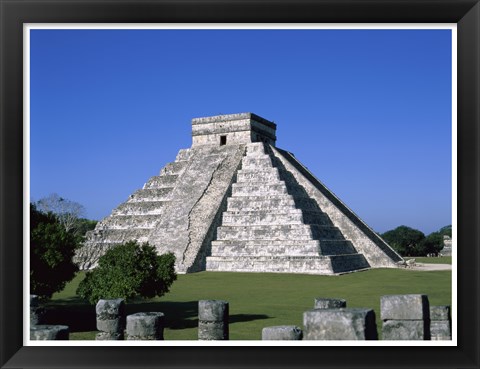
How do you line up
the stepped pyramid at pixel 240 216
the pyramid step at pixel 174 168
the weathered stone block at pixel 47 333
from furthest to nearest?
the pyramid step at pixel 174 168 < the stepped pyramid at pixel 240 216 < the weathered stone block at pixel 47 333

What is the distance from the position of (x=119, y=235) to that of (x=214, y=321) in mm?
21124

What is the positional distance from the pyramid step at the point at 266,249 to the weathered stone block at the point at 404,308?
1759cm

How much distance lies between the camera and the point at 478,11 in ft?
13.8

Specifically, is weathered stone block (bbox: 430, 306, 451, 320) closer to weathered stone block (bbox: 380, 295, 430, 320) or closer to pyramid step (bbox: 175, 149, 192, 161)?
weathered stone block (bbox: 380, 295, 430, 320)

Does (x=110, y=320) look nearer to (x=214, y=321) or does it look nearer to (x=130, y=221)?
(x=214, y=321)

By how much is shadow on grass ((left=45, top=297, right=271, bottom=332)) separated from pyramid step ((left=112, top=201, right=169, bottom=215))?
1480cm

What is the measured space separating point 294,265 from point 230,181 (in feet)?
23.3

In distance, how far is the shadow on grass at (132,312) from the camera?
11.3 metres

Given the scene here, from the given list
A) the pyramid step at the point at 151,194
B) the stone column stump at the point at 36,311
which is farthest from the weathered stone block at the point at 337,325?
the pyramid step at the point at 151,194

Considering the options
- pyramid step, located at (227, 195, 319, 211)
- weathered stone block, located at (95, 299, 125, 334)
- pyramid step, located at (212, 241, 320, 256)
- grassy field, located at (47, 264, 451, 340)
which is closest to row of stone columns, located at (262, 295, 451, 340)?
grassy field, located at (47, 264, 451, 340)

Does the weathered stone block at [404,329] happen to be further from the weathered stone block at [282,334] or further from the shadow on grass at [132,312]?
the shadow on grass at [132,312]

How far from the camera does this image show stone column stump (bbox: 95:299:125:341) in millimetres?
9109

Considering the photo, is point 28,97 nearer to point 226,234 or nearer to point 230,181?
point 226,234

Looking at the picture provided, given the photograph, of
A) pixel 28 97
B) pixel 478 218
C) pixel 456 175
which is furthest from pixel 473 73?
pixel 28 97
